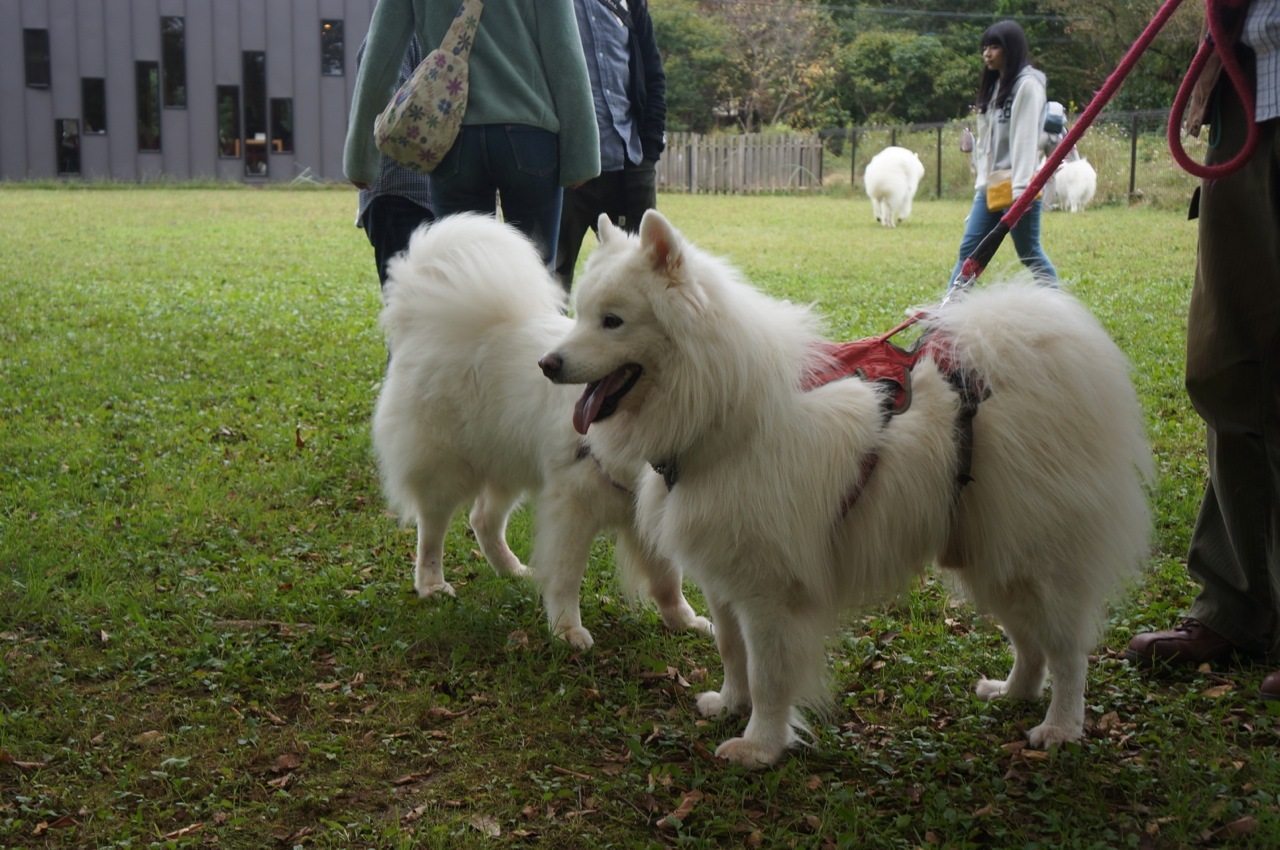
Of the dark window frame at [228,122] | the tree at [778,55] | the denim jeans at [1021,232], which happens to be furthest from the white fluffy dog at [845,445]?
the tree at [778,55]

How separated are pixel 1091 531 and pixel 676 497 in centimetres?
108

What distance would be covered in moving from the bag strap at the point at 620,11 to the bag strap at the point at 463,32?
48.2 inches

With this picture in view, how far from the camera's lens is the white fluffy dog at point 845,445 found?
2.77 metres

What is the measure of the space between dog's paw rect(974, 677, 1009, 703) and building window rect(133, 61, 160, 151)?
102 feet

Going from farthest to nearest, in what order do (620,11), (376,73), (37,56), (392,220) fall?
(37,56)
(620,11)
(392,220)
(376,73)

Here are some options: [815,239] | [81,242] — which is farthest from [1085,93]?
[81,242]

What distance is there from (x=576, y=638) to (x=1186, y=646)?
1.96 meters

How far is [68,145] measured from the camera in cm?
2955

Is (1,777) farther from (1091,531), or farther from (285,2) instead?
(285,2)

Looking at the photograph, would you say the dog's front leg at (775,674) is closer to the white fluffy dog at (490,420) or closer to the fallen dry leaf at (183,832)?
the white fluffy dog at (490,420)

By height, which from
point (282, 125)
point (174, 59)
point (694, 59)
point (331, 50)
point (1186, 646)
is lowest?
point (1186, 646)

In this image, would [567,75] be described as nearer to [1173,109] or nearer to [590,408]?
[590,408]

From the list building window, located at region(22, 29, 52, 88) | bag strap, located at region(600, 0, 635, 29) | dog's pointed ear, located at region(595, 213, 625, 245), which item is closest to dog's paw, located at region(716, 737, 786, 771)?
dog's pointed ear, located at region(595, 213, 625, 245)

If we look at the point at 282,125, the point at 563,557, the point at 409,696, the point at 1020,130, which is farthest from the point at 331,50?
the point at 409,696
